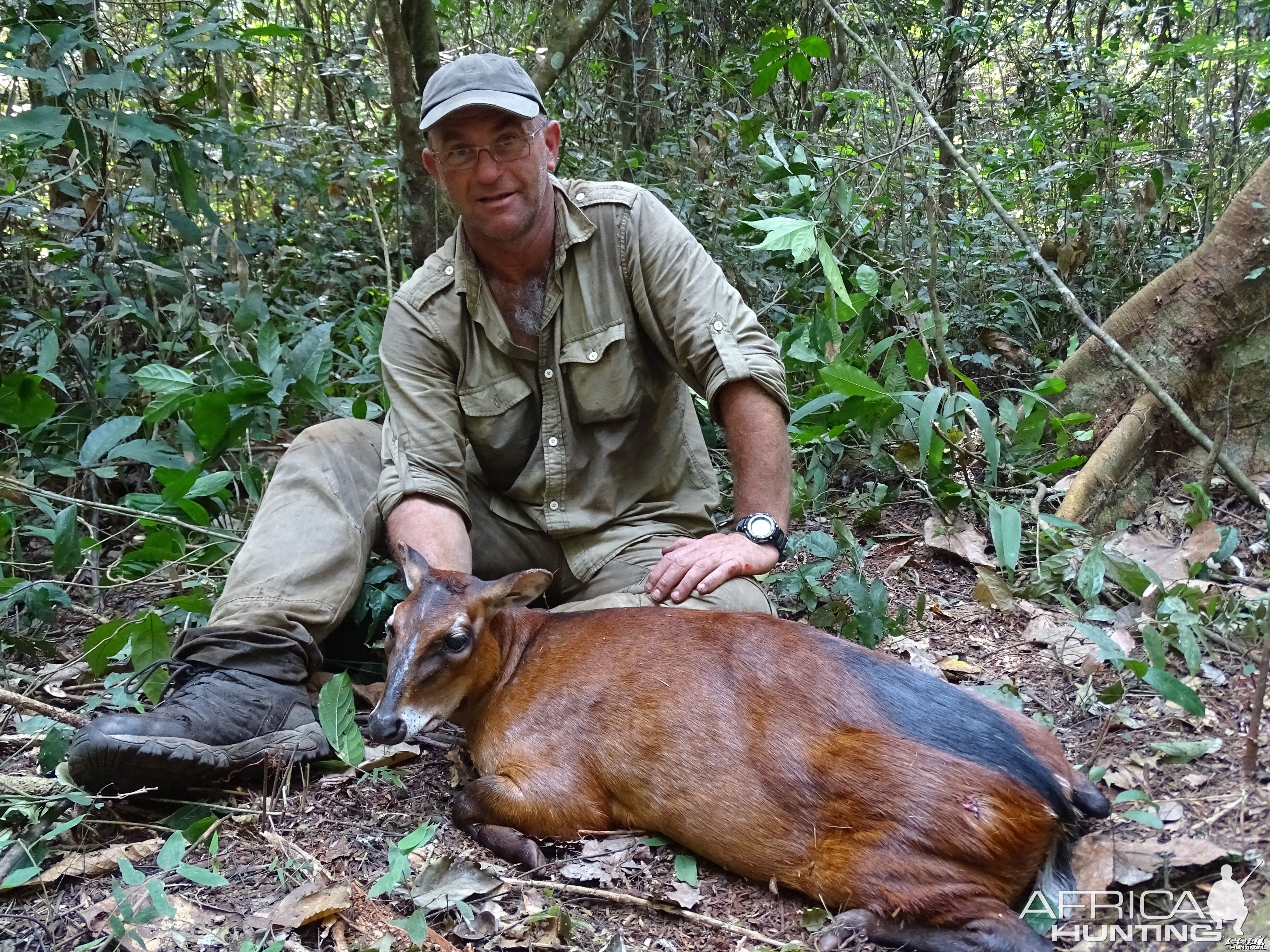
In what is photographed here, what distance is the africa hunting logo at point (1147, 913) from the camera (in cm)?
257

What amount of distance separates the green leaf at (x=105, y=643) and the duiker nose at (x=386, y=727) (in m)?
1.39

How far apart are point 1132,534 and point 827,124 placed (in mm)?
4981

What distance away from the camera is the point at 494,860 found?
3.22m

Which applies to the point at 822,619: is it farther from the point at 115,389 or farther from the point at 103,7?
the point at 103,7

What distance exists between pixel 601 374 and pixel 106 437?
2579 millimetres

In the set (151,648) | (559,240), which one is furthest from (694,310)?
(151,648)

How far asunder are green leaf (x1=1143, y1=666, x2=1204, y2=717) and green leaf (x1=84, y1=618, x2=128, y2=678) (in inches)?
150

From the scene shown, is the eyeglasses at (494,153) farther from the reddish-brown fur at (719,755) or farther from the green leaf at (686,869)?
the green leaf at (686,869)

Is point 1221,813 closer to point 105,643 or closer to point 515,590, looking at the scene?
point 515,590

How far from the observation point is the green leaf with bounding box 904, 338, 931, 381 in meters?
5.52

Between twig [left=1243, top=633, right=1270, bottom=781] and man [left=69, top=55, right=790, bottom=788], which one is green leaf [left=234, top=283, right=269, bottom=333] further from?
twig [left=1243, top=633, right=1270, bottom=781]

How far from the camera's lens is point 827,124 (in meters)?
8.51

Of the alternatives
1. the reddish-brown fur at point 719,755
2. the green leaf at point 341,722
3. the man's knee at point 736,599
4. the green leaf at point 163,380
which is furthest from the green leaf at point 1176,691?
the green leaf at point 163,380

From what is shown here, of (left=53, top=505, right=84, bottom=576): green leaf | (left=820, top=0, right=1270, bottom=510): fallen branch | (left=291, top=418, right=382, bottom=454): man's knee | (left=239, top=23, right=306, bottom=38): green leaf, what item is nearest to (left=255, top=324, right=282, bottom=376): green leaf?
(left=291, top=418, right=382, bottom=454): man's knee
